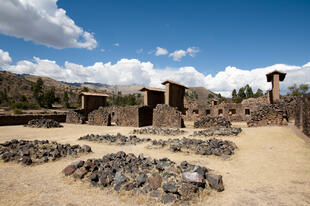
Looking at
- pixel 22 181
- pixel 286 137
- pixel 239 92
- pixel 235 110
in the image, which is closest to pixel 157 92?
pixel 235 110

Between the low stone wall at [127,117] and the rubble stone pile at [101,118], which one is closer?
the low stone wall at [127,117]

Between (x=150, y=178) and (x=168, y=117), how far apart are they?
15952 millimetres

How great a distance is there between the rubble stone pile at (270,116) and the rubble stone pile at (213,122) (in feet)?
8.05

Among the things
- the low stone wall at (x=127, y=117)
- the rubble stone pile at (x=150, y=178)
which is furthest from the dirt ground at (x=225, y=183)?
the low stone wall at (x=127, y=117)

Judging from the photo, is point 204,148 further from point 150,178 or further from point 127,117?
point 127,117

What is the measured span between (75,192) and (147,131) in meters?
11.7

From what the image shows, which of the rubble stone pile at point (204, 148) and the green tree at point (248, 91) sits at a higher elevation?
the green tree at point (248, 91)

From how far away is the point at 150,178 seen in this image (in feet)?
16.5

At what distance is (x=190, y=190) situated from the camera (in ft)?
14.6

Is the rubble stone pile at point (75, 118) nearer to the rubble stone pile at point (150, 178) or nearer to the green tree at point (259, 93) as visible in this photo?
the rubble stone pile at point (150, 178)

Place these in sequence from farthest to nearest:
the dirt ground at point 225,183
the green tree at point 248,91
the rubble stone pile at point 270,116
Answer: the green tree at point 248,91
the rubble stone pile at point 270,116
the dirt ground at point 225,183

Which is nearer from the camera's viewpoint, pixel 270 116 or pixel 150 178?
pixel 150 178

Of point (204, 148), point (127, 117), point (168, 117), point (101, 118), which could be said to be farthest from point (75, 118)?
point (204, 148)

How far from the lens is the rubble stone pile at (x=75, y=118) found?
26.7m
